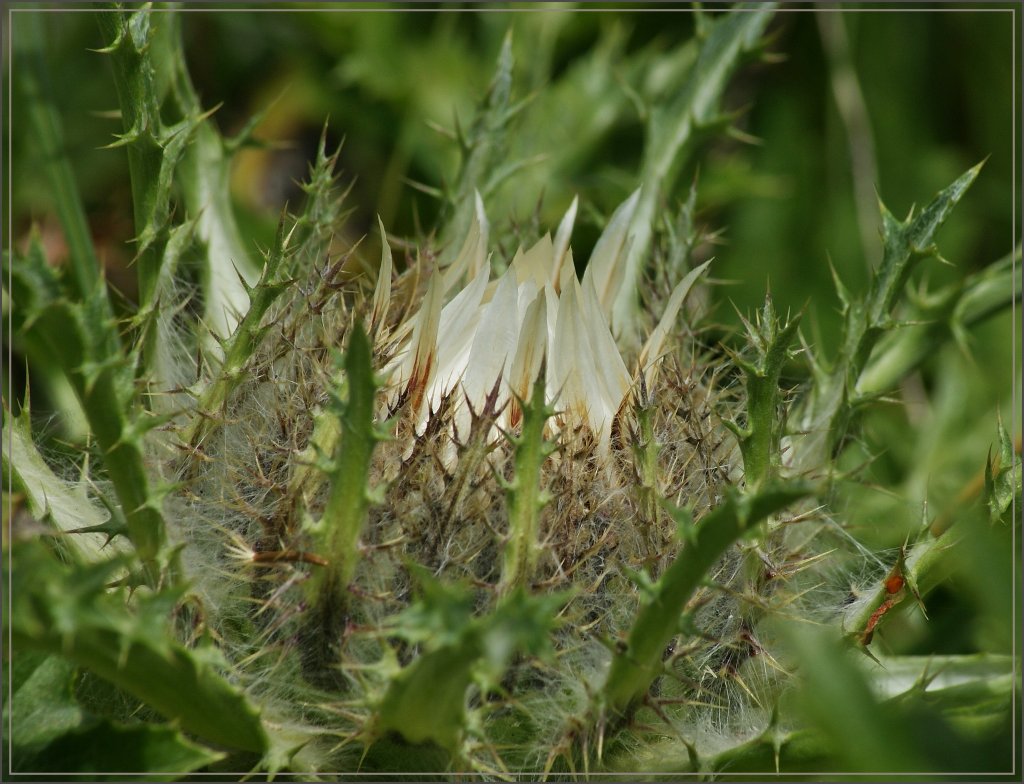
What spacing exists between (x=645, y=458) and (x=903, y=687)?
0.55 metres

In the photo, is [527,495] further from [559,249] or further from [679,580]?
[559,249]

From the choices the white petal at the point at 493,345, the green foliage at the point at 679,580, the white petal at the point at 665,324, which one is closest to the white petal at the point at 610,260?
the white petal at the point at 665,324

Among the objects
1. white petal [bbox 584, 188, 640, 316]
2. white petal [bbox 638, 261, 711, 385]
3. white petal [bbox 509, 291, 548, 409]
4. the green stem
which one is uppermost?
the green stem

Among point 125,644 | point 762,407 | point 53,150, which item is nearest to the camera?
point 125,644

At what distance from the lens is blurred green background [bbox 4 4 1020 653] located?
2350mm

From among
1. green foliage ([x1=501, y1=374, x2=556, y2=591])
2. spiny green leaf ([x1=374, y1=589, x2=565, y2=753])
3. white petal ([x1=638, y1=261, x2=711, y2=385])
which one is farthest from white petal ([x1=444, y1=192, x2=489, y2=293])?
spiny green leaf ([x1=374, y1=589, x2=565, y2=753])

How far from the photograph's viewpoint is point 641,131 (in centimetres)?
265

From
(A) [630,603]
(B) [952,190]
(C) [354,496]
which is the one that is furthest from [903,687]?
(C) [354,496]

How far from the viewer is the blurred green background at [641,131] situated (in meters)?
2.35

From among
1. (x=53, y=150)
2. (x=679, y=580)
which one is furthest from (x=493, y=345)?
(x=53, y=150)

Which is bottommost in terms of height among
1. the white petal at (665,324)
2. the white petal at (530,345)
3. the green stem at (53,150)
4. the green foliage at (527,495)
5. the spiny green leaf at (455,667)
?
the spiny green leaf at (455,667)

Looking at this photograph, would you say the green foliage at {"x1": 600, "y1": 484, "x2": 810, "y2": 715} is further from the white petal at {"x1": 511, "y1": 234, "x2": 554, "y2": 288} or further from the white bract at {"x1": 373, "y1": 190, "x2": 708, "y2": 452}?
the white petal at {"x1": 511, "y1": 234, "x2": 554, "y2": 288}

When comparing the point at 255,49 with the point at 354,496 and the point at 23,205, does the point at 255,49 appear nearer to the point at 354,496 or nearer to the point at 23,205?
the point at 23,205

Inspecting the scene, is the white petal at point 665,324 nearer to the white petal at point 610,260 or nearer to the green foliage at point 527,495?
the white petal at point 610,260
